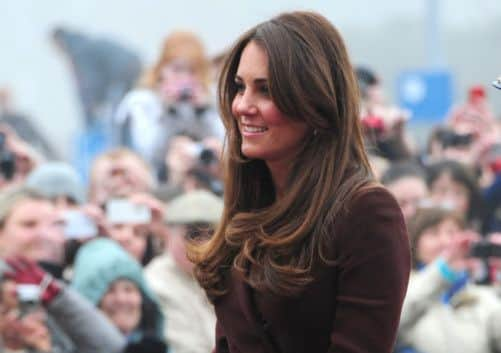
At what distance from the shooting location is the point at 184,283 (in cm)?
703

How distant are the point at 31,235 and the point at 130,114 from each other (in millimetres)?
2380

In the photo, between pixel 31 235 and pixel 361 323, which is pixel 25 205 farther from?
pixel 361 323

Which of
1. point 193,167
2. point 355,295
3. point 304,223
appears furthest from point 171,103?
point 355,295

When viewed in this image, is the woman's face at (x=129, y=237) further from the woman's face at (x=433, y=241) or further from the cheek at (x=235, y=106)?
the cheek at (x=235, y=106)

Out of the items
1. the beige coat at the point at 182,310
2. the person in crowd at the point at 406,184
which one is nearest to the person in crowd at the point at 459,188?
the person in crowd at the point at 406,184

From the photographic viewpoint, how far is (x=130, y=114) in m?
9.35

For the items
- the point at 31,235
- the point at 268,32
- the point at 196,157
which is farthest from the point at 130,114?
the point at 268,32

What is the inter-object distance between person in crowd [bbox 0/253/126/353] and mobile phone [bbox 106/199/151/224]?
3.89ft

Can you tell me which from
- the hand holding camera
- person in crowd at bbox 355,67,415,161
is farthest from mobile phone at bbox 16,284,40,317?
person in crowd at bbox 355,67,415,161

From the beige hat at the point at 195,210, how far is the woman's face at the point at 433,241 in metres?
0.94

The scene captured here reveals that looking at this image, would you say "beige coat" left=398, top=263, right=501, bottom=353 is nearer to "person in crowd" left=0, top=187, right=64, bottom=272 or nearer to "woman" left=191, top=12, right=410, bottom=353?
"person in crowd" left=0, top=187, right=64, bottom=272

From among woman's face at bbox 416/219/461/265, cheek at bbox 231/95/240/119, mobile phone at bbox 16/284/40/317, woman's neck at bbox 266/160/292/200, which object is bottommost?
woman's face at bbox 416/219/461/265

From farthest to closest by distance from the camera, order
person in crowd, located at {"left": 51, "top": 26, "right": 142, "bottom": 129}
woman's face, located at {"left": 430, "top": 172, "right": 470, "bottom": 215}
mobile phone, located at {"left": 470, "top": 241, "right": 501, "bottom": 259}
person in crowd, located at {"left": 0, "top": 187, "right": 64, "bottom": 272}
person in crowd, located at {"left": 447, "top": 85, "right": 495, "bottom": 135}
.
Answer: person in crowd, located at {"left": 51, "top": 26, "right": 142, "bottom": 129}
person in crowd, located at {"left": 447, "top": 85, "right": 495, "bottom": 135}
woman's face, located at {"left": 430, "top": 172, "right": 470, "bottom": 215}
mobile phone, located at {"left": 470, "top": 241, "right": 501, "bottom": 259}
person in crowd, located at {"left": 0, "top": 187, "right": 64, "bottom": 272}

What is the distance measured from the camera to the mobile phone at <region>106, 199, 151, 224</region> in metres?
7.68
